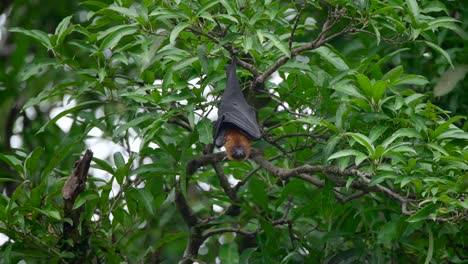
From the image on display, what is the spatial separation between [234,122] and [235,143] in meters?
0.18

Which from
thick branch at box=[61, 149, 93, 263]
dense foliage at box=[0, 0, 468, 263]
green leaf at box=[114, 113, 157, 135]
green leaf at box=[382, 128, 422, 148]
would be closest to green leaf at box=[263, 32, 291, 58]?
dense foliage at box=[0, 0, 468, 263]

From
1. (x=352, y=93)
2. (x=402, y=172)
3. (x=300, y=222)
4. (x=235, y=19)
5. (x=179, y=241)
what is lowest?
(x=179, y=241)

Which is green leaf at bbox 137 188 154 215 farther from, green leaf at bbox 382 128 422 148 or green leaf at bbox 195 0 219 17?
green leaf at bbox 382 128 422 148

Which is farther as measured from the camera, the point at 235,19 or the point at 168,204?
the point at 168,204

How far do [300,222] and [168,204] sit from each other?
0.77 metres

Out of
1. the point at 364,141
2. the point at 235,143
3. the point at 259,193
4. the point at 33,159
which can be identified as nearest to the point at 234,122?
the point at 235,143

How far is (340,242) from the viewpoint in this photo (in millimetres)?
4469

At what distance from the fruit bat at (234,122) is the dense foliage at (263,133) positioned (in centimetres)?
6

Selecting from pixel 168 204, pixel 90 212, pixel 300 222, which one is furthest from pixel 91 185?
pixel 300 222

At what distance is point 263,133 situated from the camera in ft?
13.3

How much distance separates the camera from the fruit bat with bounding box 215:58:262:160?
3784 mm

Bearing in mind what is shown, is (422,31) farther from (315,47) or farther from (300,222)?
(300,222)

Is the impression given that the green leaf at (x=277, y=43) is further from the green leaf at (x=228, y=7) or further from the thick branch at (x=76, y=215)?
the thick branch at (x=76, y=215)

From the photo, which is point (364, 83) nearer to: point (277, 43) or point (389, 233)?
point (277, 43)
